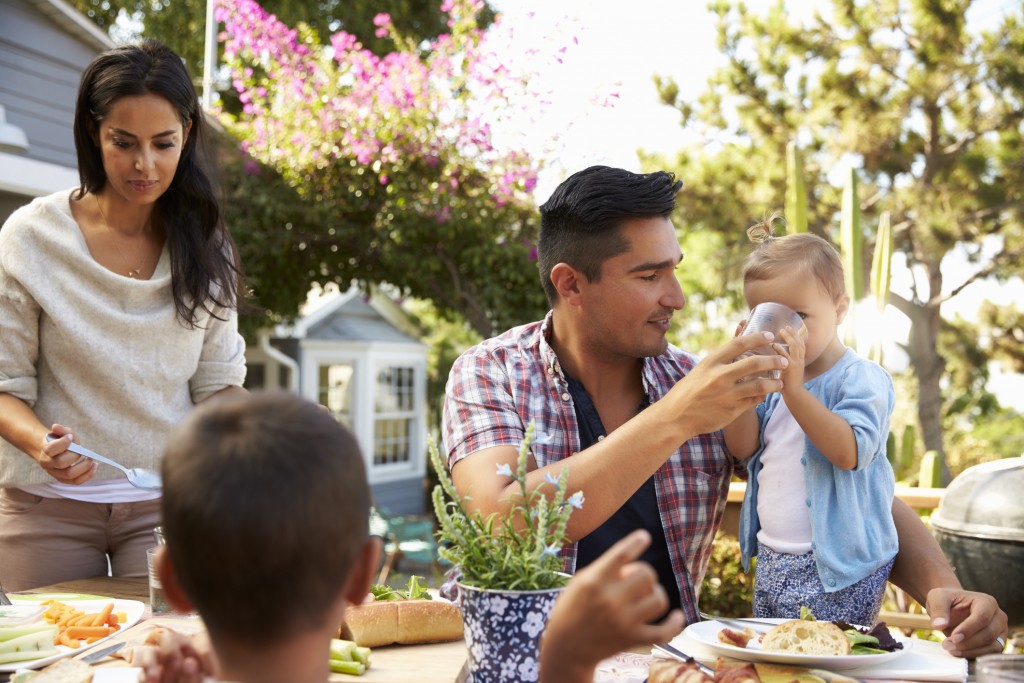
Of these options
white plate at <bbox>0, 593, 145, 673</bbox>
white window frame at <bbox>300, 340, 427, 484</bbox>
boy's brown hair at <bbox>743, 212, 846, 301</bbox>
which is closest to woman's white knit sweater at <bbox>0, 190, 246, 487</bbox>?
white plate at <bbox>0, 593, 145, 673</bbox>

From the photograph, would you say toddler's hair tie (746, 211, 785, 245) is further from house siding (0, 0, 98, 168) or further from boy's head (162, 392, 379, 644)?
house siding (0, 0, 98, 168)

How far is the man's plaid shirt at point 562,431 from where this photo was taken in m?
2.22

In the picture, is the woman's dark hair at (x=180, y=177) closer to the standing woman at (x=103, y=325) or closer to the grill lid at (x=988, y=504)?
the standing woman at (x=103, y=325)

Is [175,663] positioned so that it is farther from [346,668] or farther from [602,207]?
[602,207]

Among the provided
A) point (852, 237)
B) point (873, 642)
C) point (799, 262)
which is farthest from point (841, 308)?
point (852, 237)

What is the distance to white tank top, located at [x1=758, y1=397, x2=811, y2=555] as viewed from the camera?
212 cm

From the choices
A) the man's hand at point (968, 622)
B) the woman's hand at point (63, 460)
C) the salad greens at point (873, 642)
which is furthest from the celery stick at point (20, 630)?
the man's hand at point (968, 622)

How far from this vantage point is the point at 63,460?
198cm

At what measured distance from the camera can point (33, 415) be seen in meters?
2.20

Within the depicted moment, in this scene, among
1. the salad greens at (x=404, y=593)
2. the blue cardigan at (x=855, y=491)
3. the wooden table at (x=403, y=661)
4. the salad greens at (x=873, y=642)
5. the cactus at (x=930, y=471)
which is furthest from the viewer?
the cactus at (x=930, y=471)

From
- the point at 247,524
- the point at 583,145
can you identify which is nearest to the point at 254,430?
the point at 247,524

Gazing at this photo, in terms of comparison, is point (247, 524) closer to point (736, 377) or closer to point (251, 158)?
point (736, 377)

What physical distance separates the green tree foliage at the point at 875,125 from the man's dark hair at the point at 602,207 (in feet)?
38.1

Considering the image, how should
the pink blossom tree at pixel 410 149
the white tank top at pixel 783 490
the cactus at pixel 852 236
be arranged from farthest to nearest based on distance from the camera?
the pink blossom tree at pixel 410 149, the cactus at pixel 852 236, the white tank top at pixel 783 490
